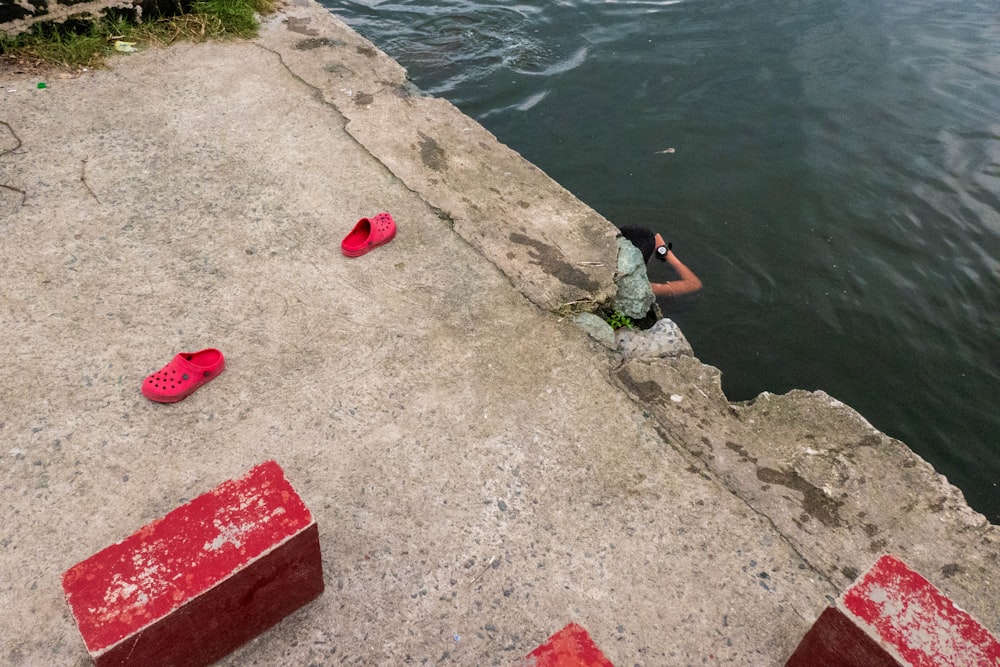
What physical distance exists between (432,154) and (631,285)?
151cm

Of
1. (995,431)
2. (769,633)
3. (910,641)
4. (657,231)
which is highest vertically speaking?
(910,641)

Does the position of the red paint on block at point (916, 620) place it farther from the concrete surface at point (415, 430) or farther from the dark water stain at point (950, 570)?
the dark water stain at point (950, 570)

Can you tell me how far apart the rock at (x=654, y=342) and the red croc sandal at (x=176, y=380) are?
5.81ft

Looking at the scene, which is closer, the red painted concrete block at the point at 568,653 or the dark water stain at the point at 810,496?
the red painted concrete block at the point at 568,653

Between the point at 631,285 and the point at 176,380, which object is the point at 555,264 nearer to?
the point at 631,285

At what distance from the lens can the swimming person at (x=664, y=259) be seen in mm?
4664

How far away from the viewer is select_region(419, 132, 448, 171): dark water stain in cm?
426

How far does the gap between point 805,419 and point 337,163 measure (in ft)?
9.32

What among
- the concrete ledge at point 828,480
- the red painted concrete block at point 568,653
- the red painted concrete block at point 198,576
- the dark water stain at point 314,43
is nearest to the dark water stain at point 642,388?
the concrete ledge at point 828,480

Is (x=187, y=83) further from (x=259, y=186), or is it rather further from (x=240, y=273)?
(x=240, y=273)

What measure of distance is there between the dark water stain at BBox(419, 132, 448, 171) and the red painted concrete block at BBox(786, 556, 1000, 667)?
311 centimetres

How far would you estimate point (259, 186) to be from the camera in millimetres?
3994

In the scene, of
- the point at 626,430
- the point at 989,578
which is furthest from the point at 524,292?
the point at 989,578

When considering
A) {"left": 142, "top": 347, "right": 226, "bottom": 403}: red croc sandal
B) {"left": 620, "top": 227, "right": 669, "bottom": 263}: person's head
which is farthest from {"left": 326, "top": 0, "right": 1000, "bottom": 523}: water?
{"left": 142, "top": 347, "right": 226, "bottom": 403}: red croc sandal
